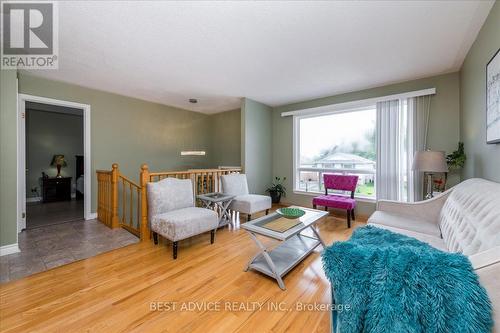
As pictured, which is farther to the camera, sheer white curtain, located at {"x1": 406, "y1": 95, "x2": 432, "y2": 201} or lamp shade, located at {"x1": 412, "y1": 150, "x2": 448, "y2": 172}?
sheer white curtain, located at {"x1": 406, "y1": 95, "x2": 432, "y2": 201}

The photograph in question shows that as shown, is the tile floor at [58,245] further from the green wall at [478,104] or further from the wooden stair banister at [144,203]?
the green wall at [478,104]

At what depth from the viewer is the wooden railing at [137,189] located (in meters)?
2.92

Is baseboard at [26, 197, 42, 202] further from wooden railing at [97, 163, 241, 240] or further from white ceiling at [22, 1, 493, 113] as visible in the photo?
white ceiling at [22, 1, 493, 113]

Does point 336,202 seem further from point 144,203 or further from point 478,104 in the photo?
point 144,203

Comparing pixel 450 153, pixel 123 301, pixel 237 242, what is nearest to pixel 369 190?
pixel 450 153

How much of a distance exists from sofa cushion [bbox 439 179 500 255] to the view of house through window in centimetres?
222

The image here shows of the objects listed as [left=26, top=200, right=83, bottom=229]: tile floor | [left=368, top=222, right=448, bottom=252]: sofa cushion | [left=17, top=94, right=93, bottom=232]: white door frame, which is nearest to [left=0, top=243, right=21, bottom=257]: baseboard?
[left=17, top=94, right=93, bottom=232]: white door frame

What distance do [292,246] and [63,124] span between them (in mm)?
7446

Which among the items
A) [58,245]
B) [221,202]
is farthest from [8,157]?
[221,202]

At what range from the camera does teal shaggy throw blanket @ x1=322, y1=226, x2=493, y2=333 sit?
0.71 m

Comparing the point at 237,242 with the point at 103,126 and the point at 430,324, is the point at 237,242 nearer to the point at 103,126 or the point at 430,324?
the point at 430,324

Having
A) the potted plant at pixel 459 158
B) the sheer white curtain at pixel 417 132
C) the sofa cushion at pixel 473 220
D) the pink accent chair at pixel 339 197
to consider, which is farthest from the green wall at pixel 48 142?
the potted plant at pixel 459 158

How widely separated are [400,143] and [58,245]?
5.44 m

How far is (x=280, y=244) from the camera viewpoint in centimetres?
261
